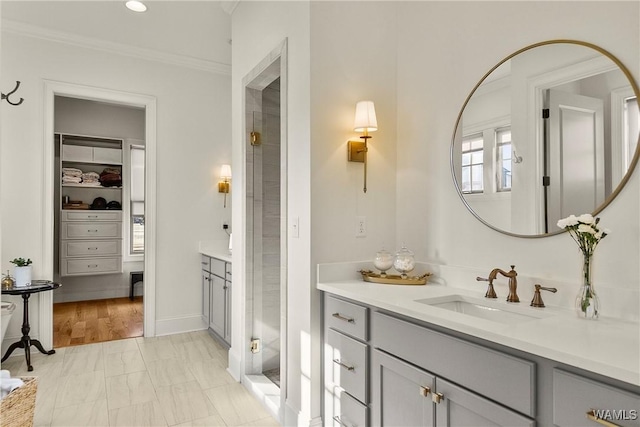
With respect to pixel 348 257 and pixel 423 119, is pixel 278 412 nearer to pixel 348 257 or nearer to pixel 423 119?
pixel 348 257

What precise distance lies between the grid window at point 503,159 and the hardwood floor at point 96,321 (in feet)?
12.5

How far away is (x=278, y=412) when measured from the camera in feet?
7.66

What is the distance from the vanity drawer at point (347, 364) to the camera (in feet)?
5.70

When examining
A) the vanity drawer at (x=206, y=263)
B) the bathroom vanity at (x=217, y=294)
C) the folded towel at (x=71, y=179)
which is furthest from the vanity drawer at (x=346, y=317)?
the folded towel at (x=71, y=179)

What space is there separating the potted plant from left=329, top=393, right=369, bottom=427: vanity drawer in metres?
2.87

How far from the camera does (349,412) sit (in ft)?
6.00

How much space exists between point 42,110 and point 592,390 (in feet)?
14.2

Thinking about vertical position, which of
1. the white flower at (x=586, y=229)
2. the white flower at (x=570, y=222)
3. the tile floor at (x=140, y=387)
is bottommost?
the tile floor at (x=140, y=387)

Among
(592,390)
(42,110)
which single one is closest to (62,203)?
(42,110)

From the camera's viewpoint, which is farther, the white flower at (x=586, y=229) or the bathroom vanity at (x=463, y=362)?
the white flower at (x=586, y=229)

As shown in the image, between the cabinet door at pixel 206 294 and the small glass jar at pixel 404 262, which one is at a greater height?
the small glass jar at pixel 404 262

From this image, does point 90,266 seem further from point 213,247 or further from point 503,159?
point 503,159

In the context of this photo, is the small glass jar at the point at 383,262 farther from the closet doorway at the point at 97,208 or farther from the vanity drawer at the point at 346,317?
the closet doorway at the point at 97,208

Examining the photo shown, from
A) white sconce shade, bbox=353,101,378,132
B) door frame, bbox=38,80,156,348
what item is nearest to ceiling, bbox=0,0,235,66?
door frame, bbox=38,80,156,348
